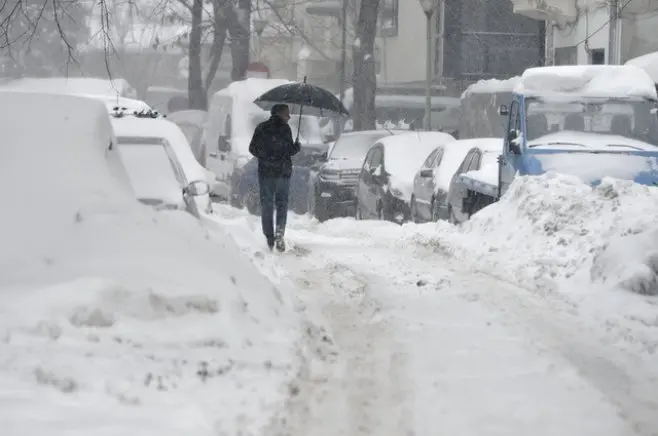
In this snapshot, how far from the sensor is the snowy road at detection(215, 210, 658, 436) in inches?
252

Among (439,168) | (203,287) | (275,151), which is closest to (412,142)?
(439,168)

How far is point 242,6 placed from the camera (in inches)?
1385

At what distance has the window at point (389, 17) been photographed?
47000mm

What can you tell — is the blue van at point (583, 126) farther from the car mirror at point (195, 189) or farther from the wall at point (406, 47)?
the wall at point (406, 47)

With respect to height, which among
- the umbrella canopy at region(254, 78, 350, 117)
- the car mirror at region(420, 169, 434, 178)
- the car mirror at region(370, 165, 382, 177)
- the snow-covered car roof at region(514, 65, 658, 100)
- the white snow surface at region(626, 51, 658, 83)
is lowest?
the car mirror at region(370, 165, 382, 177)

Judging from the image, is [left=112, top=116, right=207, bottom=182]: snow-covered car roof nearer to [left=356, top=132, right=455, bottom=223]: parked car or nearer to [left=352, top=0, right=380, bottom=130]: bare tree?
[left=356, top=132, right=455, bottom=223]: parked car

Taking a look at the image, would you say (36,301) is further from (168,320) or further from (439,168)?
(439,168)

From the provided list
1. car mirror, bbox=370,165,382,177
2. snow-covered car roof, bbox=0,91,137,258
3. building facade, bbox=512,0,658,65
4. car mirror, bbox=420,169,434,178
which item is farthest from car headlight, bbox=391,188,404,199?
snow-covered car roof, bbox=0,91,137,258

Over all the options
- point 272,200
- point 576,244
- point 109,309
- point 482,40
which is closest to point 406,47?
point 482,40

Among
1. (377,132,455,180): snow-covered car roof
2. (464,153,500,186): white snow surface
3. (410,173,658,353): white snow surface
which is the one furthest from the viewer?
(377,132,455,180): snow-covered car roof

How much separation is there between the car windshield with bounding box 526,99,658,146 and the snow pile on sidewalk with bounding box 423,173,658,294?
111 cm

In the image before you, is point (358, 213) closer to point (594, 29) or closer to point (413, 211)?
point (413, 211)

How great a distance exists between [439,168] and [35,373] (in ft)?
46.5

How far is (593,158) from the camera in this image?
15828 millimetres
